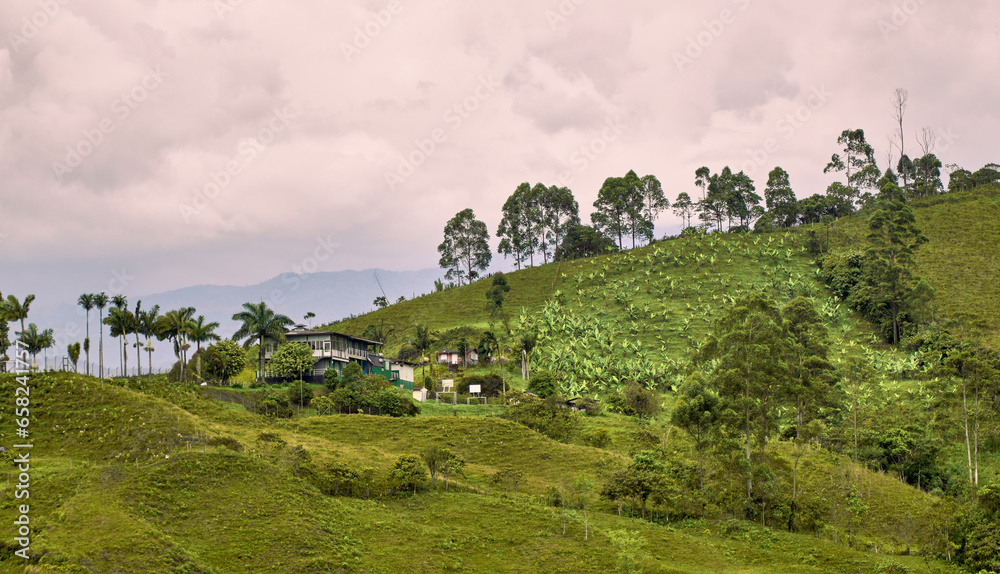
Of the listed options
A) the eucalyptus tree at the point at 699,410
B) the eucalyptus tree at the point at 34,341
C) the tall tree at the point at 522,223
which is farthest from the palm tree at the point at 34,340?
the tall tree at the point at 522,223

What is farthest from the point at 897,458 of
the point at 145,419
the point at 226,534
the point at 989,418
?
the point at 145,419

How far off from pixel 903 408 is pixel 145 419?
2290 inches

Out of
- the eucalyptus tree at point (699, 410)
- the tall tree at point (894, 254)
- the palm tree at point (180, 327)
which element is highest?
the tall tree at point (894, 254)

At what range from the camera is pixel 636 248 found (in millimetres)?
121312

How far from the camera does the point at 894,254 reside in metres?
87.1

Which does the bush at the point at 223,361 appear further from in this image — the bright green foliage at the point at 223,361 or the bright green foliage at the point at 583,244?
the bright green foliage at the point at 583,244

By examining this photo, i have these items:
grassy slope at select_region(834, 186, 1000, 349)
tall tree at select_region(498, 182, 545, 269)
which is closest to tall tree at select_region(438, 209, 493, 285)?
tall tree at select_region(498, 182, 545, 269)

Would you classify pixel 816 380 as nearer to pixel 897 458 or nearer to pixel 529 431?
pixel 897 458

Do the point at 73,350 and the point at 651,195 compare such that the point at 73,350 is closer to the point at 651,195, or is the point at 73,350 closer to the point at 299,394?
the point at 299,394

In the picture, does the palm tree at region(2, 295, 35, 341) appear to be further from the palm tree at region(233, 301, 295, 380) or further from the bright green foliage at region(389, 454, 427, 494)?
the bright green foliage at region(389, 454, 427, 494)

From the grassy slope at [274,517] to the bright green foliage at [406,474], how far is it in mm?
1354

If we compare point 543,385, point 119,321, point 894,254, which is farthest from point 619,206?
point 119,321

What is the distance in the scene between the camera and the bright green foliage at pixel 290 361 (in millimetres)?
61031

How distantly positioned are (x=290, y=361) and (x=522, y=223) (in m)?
73.8
